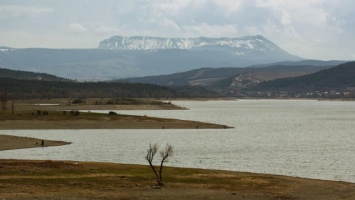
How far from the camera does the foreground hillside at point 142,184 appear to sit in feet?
151

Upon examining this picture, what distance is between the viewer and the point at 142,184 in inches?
2037

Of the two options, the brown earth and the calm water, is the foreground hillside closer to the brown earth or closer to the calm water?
the calm water

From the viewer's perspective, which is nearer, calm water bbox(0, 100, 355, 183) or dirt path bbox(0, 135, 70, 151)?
calm water bbox(0, 100, 355, 183)

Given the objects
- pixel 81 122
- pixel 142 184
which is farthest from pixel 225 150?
pixel 81 122

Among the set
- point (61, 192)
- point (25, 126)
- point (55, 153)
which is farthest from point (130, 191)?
point (25, 126)

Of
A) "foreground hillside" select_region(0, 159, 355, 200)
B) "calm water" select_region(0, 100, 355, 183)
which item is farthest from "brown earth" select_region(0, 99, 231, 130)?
"foreground hillside" select_region(0, 159, 355, 200)

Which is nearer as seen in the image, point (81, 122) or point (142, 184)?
point (142, 184)

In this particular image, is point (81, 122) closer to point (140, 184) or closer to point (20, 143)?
point (20, 143)

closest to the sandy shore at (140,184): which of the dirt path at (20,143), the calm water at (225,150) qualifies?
the calm water at (225,150)

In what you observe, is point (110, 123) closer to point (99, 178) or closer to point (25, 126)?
point (25, 126)

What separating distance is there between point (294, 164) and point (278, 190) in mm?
24030

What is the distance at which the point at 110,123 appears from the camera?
469ft

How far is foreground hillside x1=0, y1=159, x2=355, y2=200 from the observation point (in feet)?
151

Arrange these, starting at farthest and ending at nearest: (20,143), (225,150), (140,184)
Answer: (20,143)
(225,150)
(140,184)
